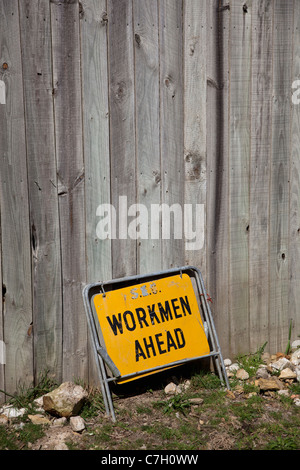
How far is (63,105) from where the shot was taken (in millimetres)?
3342

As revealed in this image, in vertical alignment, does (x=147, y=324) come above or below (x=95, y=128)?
below

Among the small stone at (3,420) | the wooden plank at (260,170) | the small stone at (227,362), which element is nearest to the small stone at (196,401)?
the small stone at (227,362)

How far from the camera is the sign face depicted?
11.5 ft

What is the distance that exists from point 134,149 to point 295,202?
4.46ft

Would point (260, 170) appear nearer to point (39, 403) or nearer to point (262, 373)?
point (262, 373)

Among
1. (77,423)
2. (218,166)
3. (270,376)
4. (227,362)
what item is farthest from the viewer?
(227,362)

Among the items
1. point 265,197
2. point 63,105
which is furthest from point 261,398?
point 63,105

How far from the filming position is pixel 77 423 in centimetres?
325

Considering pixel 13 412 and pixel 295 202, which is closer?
pixel 13 412

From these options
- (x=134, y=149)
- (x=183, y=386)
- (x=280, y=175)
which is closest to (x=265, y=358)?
(x=183, y=386)

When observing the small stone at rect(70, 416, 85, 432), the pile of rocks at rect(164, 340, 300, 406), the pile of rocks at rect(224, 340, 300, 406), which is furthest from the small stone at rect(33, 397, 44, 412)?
the pile of rocks at rect(224, 340, 300, 406)

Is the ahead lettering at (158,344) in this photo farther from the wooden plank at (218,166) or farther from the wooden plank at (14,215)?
the wooden plank at (14,215)

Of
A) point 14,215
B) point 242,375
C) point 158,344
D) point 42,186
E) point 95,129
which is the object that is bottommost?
point 242,375

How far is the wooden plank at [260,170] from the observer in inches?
150
